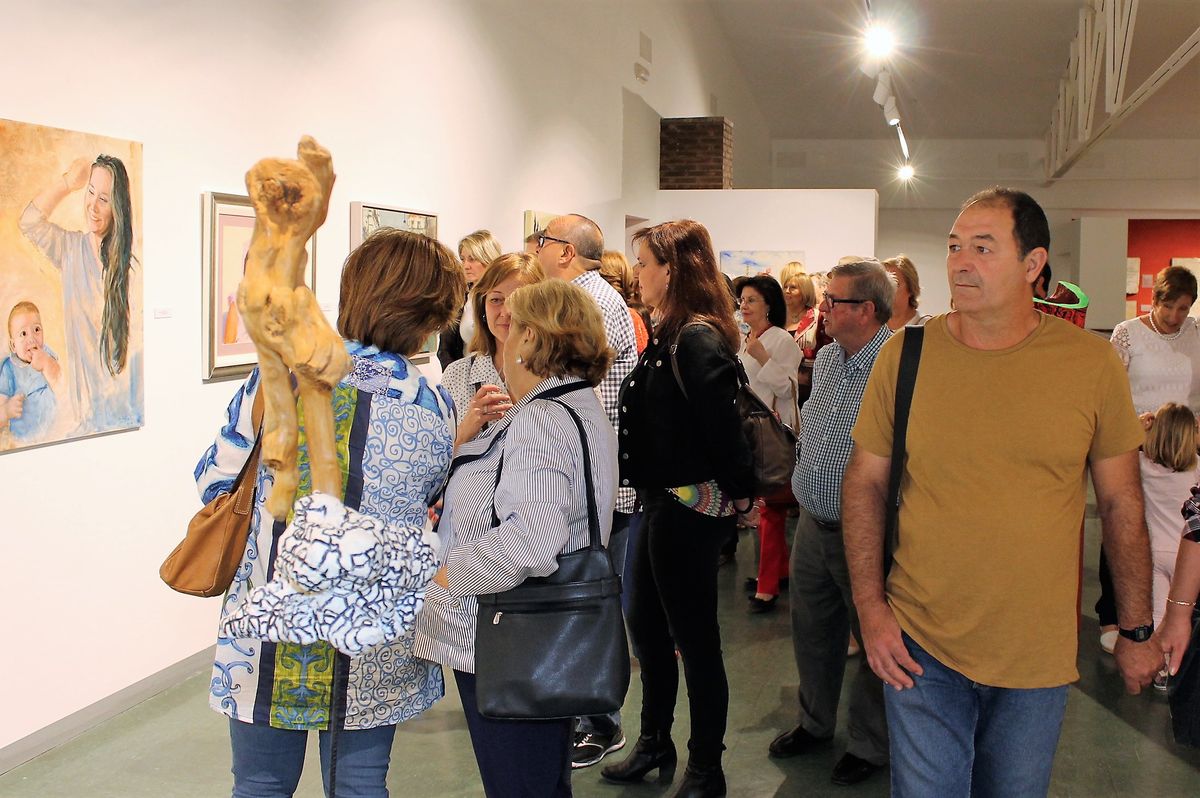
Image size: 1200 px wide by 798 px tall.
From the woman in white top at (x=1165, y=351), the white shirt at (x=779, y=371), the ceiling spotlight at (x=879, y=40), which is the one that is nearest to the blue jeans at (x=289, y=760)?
the white shirt at (x=779, y=371)

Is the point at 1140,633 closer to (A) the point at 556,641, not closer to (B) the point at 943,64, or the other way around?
(A) the point at 556,641

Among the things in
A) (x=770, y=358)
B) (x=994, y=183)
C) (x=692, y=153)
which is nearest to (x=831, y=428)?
(x=770, y=358)

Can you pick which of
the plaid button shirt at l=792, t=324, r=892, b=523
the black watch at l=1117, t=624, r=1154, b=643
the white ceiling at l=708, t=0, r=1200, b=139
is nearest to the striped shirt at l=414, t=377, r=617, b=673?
the black watch at l=1117, t=624, r=1154, b=643

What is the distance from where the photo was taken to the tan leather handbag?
1978mm

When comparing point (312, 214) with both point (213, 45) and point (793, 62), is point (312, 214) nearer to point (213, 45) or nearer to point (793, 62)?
point (213, 45)

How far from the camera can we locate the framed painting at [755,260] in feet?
40.2

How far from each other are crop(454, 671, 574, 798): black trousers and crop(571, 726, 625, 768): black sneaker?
1355 millimetres

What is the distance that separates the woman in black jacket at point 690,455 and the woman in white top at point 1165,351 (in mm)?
3298

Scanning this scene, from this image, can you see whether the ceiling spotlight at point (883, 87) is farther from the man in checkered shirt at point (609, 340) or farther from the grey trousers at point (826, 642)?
the grey trousers at point (826, 642)

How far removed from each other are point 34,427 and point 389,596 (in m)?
2.81

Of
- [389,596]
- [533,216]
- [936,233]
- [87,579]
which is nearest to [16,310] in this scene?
[87,579]

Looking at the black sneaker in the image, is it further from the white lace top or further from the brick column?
the brick column

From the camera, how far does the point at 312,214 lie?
1.38m

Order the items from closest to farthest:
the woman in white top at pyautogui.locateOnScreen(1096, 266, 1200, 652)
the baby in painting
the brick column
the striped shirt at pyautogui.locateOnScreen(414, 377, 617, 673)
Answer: the striped shirt at pyautogui.locateOnScreen(414, 377, 617, 673)
the baby in painting
the woman in white top at pyautogui.locateOnScreen(1096, 266, 1200, 652)
the brick column
